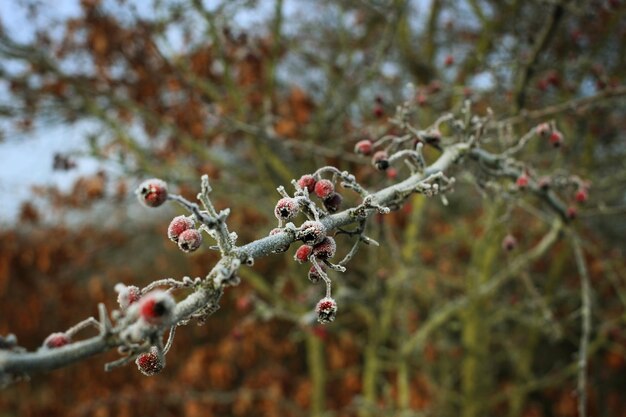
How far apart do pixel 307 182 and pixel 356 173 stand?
361 cm

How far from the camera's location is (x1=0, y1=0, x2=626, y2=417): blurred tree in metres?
3.52

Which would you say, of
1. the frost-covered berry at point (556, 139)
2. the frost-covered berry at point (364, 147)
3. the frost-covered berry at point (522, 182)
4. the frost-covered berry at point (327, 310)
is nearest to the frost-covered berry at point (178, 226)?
the frost-covered berry at point (327, 310)

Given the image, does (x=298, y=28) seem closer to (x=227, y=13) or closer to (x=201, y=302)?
(x=227, y=13)

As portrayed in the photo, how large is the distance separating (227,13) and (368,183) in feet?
4.91

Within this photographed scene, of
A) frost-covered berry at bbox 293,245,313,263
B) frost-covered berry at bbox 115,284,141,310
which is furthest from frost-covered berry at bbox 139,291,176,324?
frost-covered berry at bbox 293,245,313,263

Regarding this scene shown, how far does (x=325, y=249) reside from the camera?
101 centimetres

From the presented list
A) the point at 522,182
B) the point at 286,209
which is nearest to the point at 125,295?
the point at 286,209

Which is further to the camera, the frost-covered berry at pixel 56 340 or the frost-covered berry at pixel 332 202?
the frost-covered berry at pixel 332 202

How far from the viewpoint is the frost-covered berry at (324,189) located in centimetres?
115

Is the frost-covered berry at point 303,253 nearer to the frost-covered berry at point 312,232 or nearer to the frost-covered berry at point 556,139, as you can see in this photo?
the frost-covered berry at point 312,232

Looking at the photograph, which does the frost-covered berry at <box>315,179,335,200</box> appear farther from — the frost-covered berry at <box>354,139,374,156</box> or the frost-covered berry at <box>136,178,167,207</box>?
the frost-covered berry at <box>354,139,374,156</box>

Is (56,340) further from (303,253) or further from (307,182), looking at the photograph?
(307,182)

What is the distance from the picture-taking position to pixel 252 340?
764 cm

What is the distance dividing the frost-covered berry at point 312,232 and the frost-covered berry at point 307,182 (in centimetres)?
18
